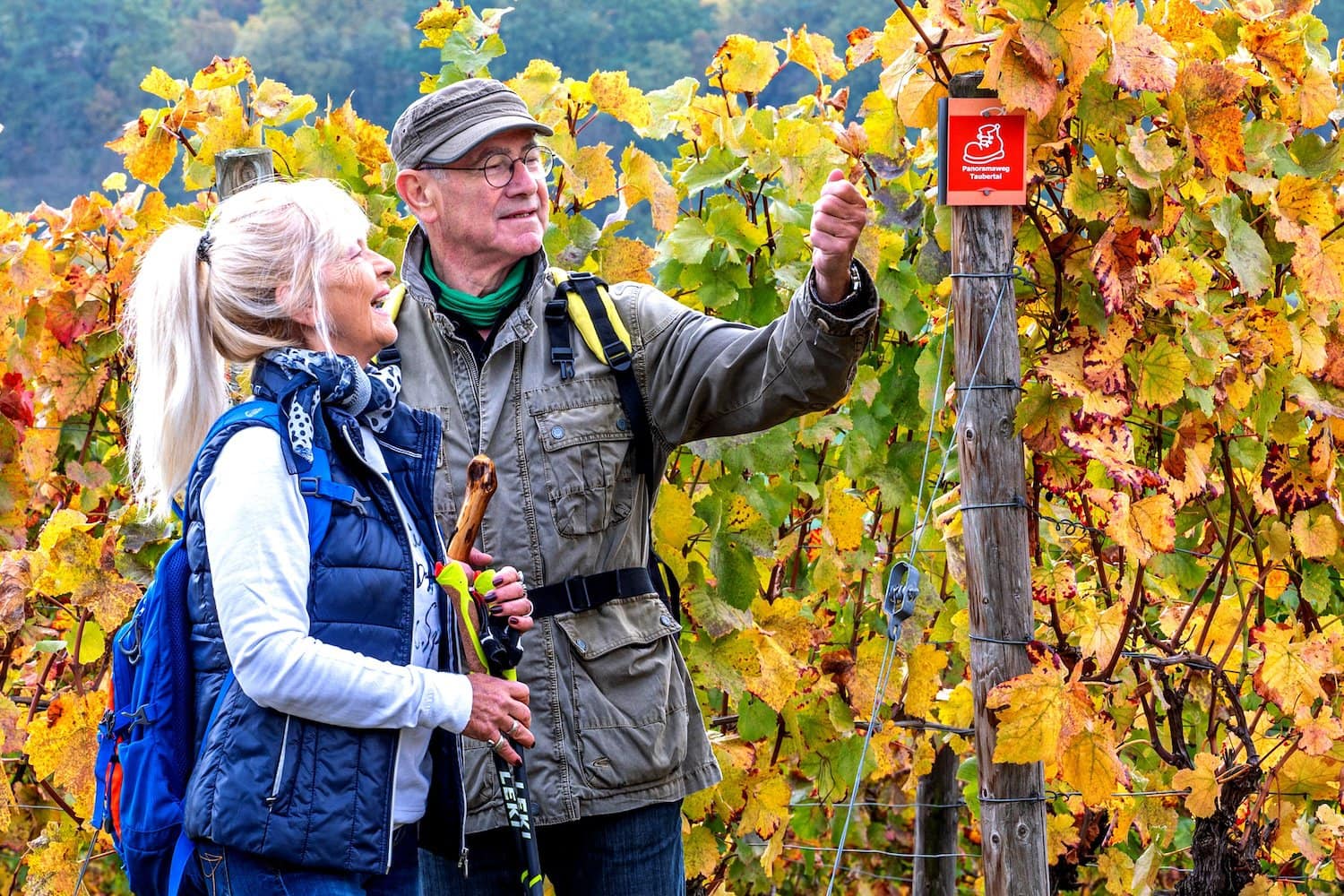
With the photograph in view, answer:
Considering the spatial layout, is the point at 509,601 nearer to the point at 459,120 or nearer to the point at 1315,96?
A: the point at 459,120

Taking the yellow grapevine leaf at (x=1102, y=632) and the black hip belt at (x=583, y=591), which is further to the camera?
the yellow grapevine leaf at (x=1102, y=632)

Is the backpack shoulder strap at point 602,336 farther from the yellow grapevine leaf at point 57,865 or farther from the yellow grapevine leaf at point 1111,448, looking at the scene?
the yellow grapevine leaf at point 57,865

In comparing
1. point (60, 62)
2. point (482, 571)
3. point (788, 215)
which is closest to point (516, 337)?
point (482, 571)

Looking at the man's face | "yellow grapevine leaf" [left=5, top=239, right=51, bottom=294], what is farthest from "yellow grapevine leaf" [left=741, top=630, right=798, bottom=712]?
"yellow grapevine leaf" [left=5, top=239, right=51, bottom=294]

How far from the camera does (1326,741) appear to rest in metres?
2.87

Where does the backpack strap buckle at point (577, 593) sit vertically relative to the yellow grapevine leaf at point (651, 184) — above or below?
below

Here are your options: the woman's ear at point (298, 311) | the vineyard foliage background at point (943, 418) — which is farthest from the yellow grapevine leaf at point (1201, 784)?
the woman's ear at point (298, 311)

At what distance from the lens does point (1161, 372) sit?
104 inches

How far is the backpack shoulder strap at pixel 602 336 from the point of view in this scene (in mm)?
2494

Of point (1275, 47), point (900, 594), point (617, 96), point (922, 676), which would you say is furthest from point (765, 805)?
point (1275, 47)

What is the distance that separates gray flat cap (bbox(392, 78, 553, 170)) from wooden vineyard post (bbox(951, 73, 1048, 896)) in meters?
0.76

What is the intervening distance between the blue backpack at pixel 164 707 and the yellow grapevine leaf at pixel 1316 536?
1.96 m

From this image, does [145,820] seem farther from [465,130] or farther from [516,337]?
[465,130]

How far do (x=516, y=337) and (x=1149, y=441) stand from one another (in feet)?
4.70
